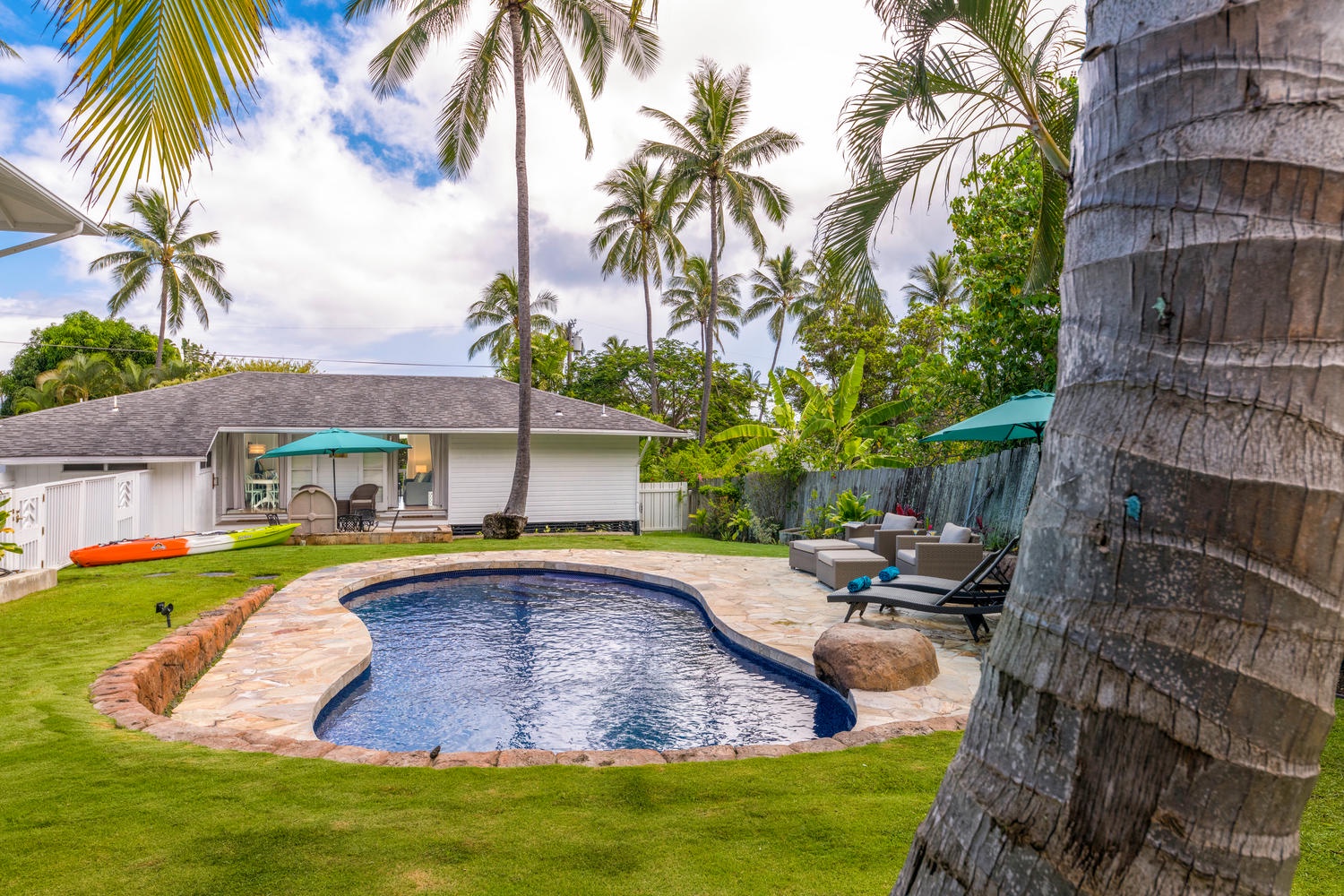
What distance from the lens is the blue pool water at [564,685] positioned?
20.8 feet

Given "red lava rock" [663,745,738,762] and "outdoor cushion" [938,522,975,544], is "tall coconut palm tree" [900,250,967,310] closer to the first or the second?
"outdoor cushion" [938,522,975,544]

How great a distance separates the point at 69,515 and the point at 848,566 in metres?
12.2

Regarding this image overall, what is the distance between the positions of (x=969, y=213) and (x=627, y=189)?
65.7 ft

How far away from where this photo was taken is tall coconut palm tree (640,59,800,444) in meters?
26.0

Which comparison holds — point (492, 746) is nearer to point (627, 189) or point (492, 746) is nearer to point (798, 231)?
point (627, 189)

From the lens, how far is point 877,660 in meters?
6.34

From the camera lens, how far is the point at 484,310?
40.0 meters

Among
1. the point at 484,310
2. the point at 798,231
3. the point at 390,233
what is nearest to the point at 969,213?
the point at 390,233

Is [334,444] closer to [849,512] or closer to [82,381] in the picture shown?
[849,512]

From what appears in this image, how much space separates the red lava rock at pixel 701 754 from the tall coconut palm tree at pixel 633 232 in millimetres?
28154

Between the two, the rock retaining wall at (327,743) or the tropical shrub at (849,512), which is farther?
the tropical shrub at (849,512)

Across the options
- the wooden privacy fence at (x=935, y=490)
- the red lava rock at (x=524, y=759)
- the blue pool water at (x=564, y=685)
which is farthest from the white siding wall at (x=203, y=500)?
the red lava rock at (x=524, y=759)

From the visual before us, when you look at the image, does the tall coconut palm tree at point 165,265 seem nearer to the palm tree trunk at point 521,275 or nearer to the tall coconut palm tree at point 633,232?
the tall coconut palm tree at point 633,232

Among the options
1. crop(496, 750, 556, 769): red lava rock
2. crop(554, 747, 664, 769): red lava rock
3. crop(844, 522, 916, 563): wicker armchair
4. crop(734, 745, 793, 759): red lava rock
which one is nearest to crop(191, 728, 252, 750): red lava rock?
crop(496, 750, 556, 769): red lava rock
